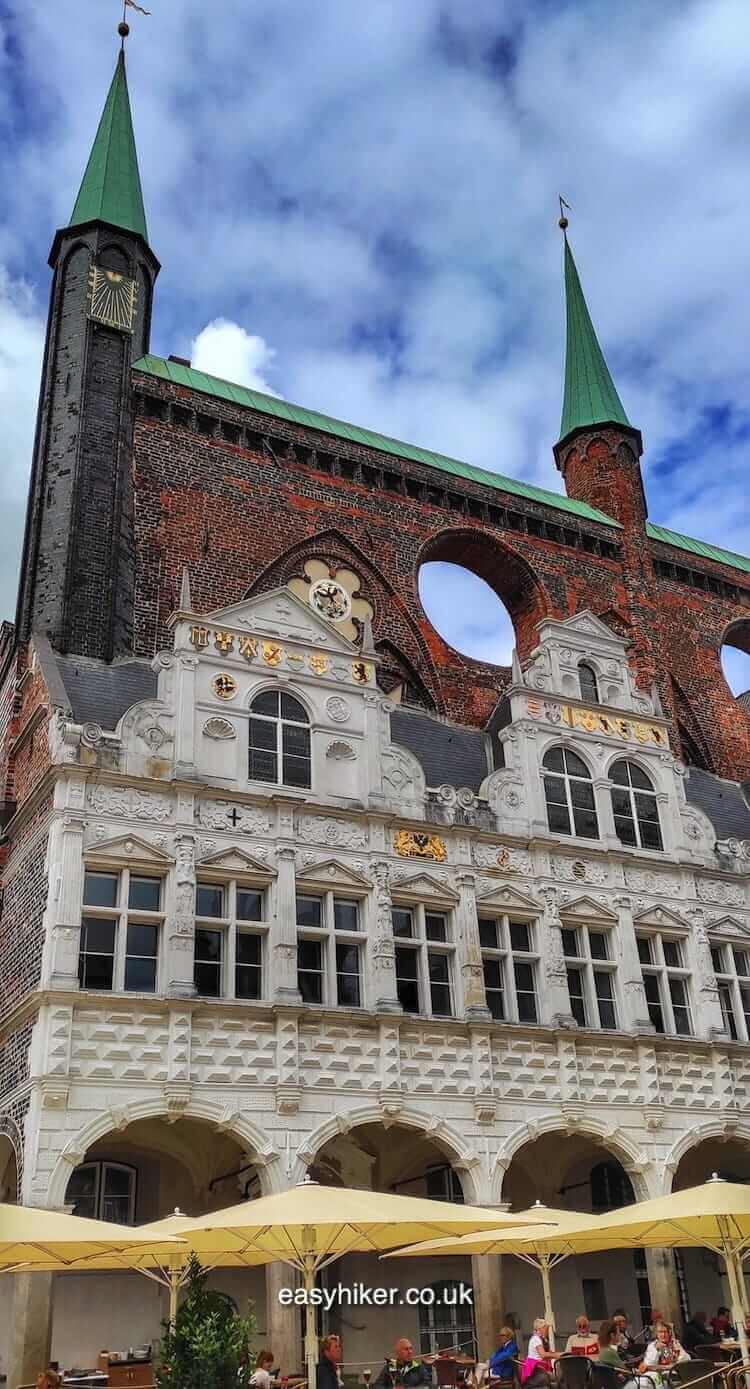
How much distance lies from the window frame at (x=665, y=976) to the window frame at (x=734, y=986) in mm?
836

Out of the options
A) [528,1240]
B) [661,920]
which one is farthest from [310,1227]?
[661,920]

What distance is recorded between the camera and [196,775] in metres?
21.2

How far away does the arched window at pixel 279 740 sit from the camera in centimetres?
2239

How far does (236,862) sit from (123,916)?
7.06ft

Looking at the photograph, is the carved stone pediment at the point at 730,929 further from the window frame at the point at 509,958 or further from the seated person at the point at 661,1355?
the seated person at the point at 661,1355

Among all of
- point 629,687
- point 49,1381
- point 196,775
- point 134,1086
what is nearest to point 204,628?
point 196,775

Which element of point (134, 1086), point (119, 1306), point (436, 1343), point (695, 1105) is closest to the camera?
point (134, 1086)

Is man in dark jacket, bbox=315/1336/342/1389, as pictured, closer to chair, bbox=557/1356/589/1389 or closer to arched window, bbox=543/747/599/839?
chair, bbox=557/1356/589/1389

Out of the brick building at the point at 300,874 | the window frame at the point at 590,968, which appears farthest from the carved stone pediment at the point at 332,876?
the window frame at the point at 590,968

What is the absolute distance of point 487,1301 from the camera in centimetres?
2002

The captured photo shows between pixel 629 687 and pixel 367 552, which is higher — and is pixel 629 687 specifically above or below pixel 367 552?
below

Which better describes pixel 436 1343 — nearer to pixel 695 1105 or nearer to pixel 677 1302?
pixel 677 1302

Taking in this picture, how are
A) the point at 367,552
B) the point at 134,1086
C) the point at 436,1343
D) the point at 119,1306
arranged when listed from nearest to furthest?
1. the point at 134,1086
2. the point at 119,1306
3. the point at 436,1343
4. the point at 367,552

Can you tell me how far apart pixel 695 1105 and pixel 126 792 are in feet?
40.2
